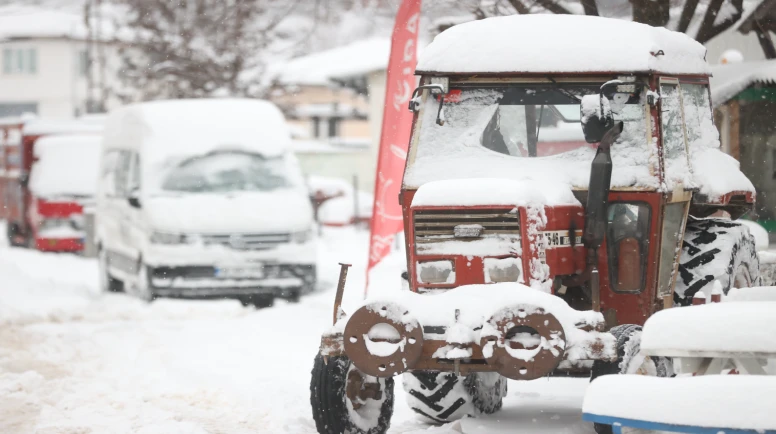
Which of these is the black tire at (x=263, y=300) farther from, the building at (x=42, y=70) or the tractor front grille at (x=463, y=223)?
the building at (x=42, y=70)

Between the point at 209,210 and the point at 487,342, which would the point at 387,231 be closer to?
the point at 209,210

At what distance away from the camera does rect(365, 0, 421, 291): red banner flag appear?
12023mm

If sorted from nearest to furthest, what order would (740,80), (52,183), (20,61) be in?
(740,80) < (52,183) < (20,61)

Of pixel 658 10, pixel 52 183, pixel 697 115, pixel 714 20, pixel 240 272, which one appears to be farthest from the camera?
pixel 52 183

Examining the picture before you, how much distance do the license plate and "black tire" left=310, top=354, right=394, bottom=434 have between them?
26.6 ft

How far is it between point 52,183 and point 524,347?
743 inches

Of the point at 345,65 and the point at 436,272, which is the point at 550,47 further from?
the point at 345,65

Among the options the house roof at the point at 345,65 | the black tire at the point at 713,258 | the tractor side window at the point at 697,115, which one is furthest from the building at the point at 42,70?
the black tire at the point at 713,258

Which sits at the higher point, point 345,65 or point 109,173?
point 345,65

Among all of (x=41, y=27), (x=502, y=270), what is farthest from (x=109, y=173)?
(x=41, y=27)

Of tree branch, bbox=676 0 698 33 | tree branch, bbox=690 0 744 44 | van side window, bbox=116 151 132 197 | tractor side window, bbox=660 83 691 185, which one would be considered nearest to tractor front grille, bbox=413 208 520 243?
tractor side window, bbox=660 83 691 185

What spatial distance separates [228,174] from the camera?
639 inches

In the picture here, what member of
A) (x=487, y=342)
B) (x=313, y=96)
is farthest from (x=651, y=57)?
(x=313, y=96)

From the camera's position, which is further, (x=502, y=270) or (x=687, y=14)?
(x=687, y=14)
